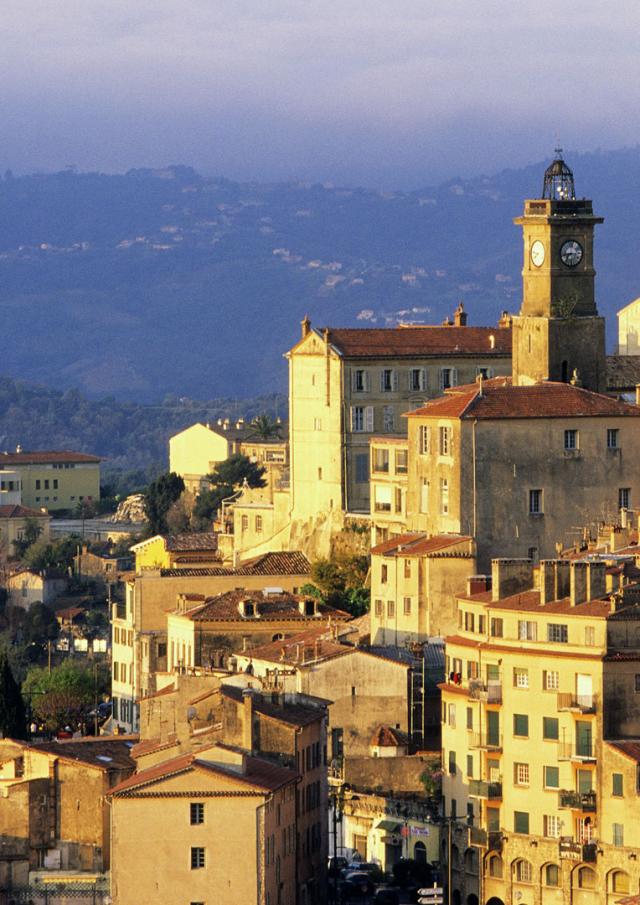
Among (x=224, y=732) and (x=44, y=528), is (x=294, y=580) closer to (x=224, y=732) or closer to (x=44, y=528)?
(x=224, y=732)

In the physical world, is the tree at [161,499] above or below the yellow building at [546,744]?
above

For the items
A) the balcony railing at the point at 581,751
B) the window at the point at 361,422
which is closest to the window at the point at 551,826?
the balcony railing at the point at 581,751

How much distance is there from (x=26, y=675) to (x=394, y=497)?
22.3 m

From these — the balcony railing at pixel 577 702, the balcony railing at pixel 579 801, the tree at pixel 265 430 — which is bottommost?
the balcony railing at pixel 579 801

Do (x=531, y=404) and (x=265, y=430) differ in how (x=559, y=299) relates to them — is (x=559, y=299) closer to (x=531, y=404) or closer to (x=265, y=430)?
(x=531, y=404)

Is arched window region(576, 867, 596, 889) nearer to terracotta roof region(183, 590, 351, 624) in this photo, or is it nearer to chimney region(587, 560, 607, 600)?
chimney region(587, 560, 607, 600)

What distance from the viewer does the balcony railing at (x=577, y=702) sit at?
2781 inches

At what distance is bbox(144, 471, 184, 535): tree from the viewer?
455 ft

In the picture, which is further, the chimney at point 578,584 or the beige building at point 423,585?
the beige building at point 423,585

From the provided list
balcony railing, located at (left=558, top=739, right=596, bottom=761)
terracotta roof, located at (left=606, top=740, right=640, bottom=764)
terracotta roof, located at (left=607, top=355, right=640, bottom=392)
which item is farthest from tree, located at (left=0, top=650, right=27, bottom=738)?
terracotta roof, located at (left=606, top=740, right=640, bottom=764)

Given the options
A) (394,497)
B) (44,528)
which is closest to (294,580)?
(394,497)

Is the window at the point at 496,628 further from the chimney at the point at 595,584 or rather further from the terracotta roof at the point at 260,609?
the terracotta roof at the point at 260,609

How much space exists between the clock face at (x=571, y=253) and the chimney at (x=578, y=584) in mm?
24633

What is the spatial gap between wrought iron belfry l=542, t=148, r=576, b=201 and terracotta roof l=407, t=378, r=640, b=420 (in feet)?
24.6
